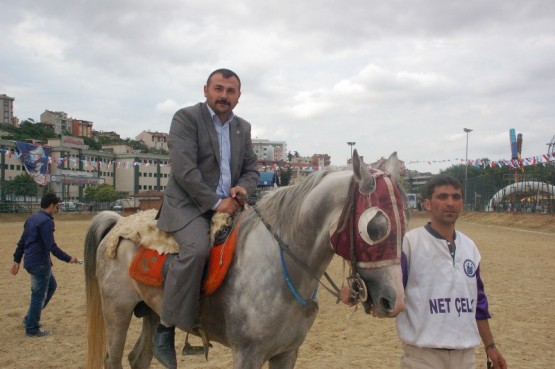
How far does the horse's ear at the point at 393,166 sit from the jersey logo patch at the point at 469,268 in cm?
67

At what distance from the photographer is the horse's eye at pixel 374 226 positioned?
247 cm

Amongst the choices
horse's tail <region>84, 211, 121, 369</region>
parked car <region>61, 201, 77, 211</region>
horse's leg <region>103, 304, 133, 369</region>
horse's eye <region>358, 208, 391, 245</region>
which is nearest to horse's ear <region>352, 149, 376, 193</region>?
horse's eye <region>358, 208, 391, 245</region>

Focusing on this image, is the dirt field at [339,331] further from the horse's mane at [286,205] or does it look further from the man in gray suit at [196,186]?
the man in gray suit at [196,186]

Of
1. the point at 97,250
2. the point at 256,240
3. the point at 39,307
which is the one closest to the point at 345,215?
the point at 256,240

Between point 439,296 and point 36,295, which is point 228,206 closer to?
point 439,296

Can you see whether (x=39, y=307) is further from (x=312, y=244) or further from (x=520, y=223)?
(x=520, y=223)

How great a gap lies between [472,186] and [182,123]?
49.4 metres

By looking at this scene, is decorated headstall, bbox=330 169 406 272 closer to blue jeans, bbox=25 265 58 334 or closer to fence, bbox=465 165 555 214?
blue jeans, bbox=25 265 58 334

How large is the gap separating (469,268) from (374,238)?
30.4 inches

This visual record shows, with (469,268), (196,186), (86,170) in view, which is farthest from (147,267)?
(86,170)

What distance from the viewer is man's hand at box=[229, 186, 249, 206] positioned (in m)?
3.40

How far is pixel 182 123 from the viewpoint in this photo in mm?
3424

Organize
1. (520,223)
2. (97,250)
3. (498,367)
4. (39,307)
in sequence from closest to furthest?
(498,367), (97,250), (39,307), (520,223)

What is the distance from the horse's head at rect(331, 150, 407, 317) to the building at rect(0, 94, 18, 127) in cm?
15047
